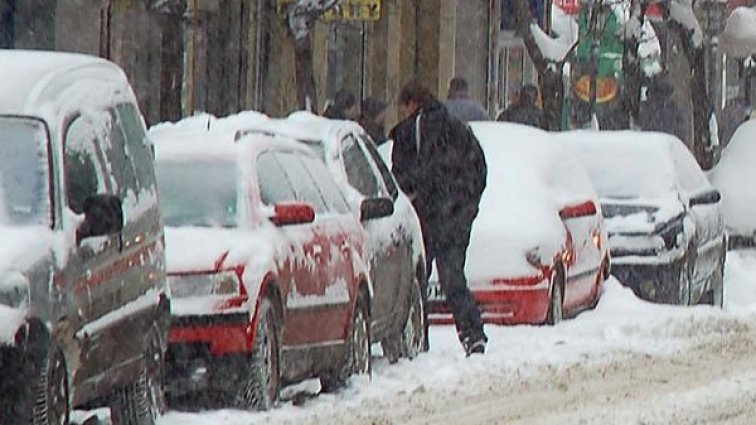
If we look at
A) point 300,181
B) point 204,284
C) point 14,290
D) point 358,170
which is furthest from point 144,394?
point 358,170

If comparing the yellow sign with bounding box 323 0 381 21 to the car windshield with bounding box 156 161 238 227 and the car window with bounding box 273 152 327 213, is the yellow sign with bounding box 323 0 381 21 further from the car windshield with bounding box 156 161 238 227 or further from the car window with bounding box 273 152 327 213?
the car windshield with bounding box 156 161 238 227

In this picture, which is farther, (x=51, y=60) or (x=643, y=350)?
(x=643, y=350)

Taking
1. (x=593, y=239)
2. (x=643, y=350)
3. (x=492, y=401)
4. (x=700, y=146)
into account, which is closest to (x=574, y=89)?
(x=700, y=146)

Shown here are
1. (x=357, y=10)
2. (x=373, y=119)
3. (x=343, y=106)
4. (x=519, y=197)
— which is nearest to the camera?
(x=519, y=197)

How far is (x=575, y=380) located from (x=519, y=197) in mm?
4111

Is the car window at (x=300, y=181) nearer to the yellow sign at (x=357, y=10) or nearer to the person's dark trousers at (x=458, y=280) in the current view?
the person's dark trousers at (x=458, y=280)

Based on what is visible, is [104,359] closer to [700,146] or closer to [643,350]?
[643,350]

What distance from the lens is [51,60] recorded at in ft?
35.4

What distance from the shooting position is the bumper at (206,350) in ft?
39.4

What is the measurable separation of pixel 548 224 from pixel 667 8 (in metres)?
16.8

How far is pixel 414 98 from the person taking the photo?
16203mm

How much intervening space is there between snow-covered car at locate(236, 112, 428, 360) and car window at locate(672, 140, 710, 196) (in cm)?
564

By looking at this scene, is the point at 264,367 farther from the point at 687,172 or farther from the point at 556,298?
the point at 687,172

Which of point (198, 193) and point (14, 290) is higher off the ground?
point (14, 290)
